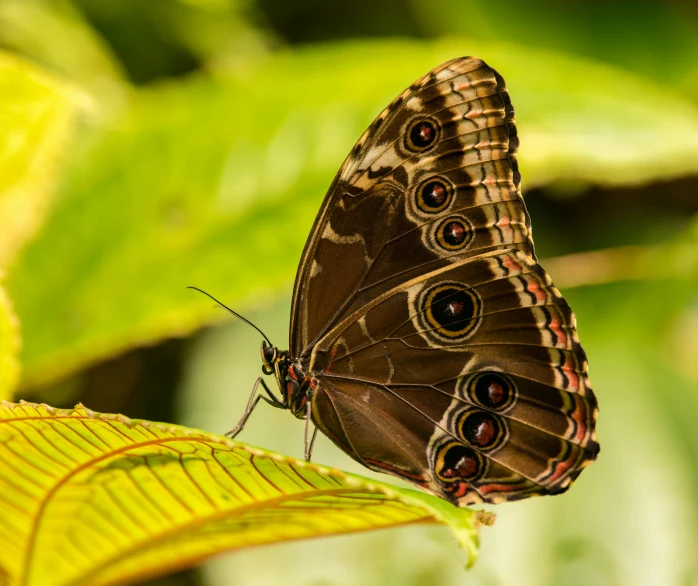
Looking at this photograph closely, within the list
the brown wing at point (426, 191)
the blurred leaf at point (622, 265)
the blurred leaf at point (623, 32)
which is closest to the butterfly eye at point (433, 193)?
the brown wing at point (426, 191)

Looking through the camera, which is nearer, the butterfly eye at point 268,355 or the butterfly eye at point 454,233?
the butterfly eye at point 454,233

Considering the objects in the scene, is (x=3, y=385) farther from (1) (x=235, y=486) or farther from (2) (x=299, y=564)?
(2) (x=299, y=564)

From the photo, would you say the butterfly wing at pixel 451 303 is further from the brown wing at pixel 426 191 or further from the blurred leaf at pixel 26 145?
the blurred leaf at pixel 26 145

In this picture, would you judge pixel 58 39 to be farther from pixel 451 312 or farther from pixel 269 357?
pixel 451 312

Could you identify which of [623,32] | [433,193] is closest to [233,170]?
[433,193]

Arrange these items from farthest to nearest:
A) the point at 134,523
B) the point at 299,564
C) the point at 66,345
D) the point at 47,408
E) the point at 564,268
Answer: the point at 564,268 < the point at 299,564 < the point at 66,345 < the point at 134,523 < the point at 47,408

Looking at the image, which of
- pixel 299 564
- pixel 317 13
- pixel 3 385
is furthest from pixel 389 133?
pixel 317 13
